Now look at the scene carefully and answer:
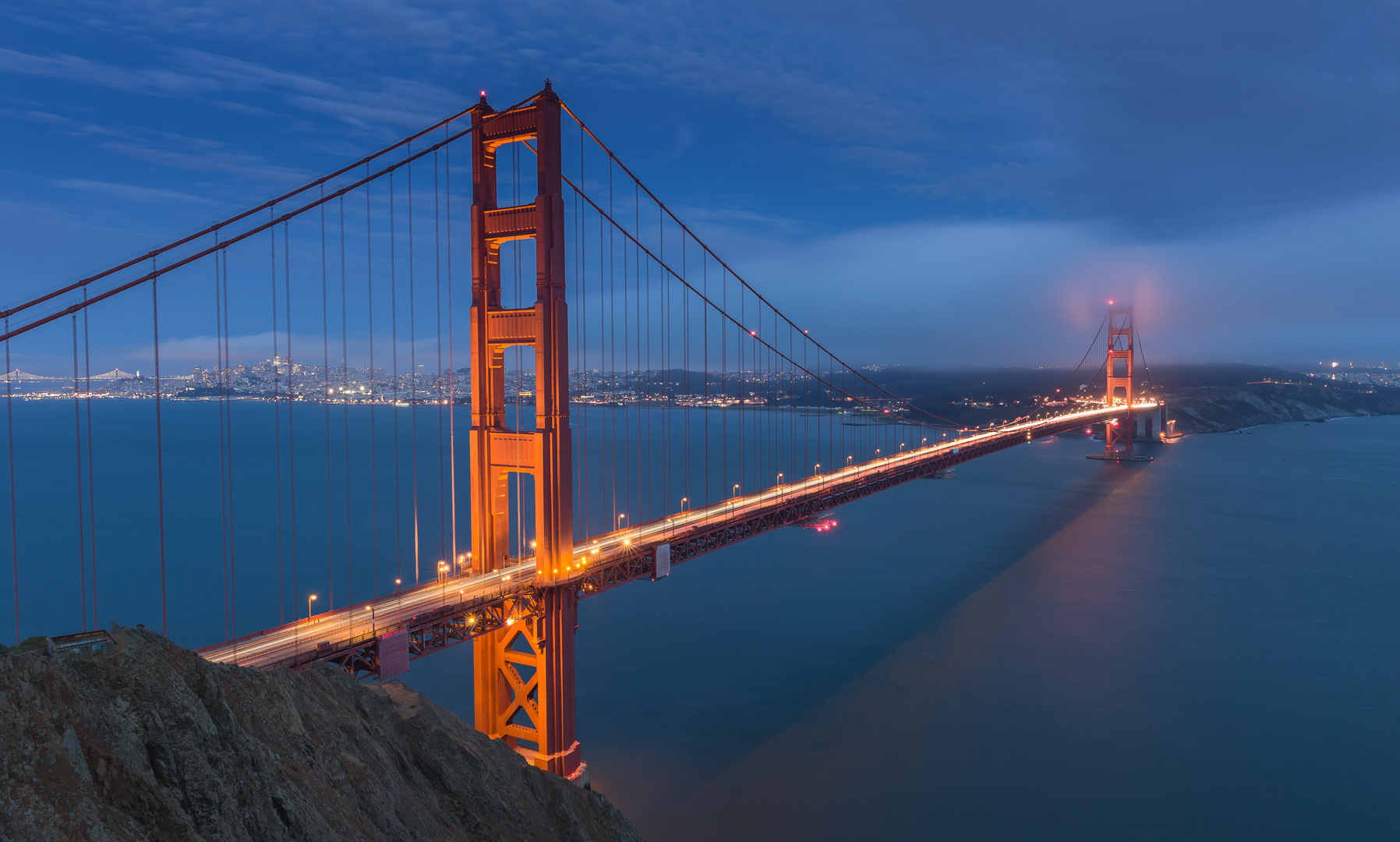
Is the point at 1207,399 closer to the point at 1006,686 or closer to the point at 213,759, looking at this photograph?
the point at 1006,686

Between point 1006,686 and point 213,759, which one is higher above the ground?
point 213,759

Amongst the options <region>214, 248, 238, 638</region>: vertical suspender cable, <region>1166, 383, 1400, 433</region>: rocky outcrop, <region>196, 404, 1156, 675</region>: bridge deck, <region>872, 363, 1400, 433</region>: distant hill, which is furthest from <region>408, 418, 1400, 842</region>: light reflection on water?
<region>872, 363, 1400, 433</region>: distant hill

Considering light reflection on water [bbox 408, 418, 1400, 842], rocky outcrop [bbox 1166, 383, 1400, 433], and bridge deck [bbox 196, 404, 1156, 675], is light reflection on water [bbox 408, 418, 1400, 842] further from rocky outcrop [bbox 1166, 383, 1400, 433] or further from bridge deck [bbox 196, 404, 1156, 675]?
rocky outcrop [bbox 1166, 383, 1400, 433]

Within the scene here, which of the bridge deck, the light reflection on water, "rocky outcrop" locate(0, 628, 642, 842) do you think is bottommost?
the light reflection on water

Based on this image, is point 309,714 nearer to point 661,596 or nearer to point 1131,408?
point 661,596

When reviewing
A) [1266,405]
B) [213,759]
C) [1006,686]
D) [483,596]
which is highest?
[1266,405]

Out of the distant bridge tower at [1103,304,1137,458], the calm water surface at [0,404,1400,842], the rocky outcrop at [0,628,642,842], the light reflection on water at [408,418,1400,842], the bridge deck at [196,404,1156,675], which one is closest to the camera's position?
the rocky outcrop at [0,628,642,842]

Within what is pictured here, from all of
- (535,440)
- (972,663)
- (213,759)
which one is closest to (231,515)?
(535,440)

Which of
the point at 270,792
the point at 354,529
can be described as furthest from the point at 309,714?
the point at 354,529
